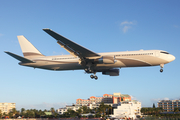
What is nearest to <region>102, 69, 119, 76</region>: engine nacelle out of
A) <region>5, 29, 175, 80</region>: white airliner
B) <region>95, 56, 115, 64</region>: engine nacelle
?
<region>5, 29, 175, 80</region>: white airliner

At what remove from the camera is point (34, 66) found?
49.8 m

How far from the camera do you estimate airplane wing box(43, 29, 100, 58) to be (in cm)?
3759

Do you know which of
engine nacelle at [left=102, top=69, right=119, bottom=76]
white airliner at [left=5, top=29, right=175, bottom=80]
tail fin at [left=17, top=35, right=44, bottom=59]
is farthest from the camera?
tail fin at [left=17, top=35, right=44, bottom=59]

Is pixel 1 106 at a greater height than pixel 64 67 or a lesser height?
lesser

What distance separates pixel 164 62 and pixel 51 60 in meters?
26.3

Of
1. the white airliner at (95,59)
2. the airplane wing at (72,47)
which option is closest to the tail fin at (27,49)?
the white airliner at (95,59)

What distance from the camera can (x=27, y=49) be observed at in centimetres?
5325

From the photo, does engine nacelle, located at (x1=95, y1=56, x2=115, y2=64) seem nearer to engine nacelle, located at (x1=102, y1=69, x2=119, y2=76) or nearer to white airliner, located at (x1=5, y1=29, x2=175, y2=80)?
white airliner, located at (x1=5, y1=29, x2=175, y2=80)

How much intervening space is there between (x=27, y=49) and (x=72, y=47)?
1793cm

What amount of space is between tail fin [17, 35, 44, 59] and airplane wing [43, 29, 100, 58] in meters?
13.8

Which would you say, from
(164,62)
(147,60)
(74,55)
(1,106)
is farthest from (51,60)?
(1,106)

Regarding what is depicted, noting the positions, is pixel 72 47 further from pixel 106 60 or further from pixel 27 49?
pixel 27 49

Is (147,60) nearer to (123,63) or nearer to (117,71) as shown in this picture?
(123,63)

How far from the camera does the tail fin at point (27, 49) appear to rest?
52.6 meters
